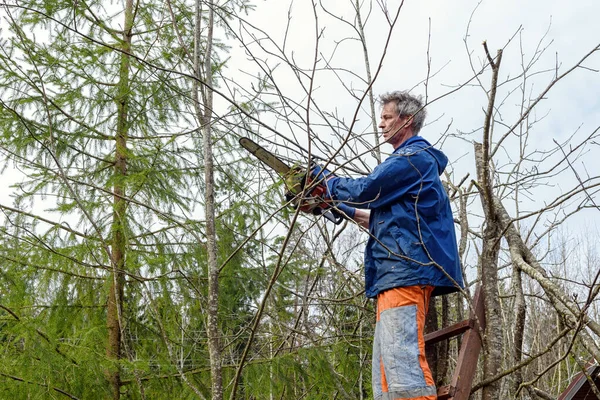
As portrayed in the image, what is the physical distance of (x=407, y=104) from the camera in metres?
3.83

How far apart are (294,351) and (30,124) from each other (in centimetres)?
300

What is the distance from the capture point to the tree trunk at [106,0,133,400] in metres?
5.38

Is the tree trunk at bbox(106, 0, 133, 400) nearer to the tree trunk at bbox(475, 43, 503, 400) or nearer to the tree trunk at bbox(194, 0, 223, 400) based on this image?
the tree trunk at bbox(194, 0, 223, 400)

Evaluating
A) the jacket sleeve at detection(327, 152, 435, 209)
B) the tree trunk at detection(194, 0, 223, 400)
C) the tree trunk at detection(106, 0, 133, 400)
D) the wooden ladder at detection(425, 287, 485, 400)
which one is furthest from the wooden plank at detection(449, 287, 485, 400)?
the tree trunk at detection(106, 0, 133, 400)

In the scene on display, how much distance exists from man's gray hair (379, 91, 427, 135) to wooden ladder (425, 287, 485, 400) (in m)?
1.10

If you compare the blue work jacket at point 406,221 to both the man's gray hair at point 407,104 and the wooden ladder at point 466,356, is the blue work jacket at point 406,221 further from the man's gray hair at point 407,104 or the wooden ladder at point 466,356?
the man's gray hair at point 407,104

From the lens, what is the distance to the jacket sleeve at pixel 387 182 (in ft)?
11.2

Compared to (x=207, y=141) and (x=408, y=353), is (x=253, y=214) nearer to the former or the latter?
(x=207, y=141)

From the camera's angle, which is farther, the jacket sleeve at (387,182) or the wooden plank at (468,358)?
the jacket sleeve at (387,182)

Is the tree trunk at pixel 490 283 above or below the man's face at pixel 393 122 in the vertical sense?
below

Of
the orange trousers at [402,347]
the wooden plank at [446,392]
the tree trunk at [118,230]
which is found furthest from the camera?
the tree trunk at [118,230]

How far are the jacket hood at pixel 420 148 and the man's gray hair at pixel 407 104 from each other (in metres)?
0.21

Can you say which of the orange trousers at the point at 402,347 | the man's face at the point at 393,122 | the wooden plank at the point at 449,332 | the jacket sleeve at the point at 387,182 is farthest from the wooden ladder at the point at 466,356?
the man's face at the point at 393,122

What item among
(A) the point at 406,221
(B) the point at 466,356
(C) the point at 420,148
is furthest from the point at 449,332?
(C) the point at 420,148
